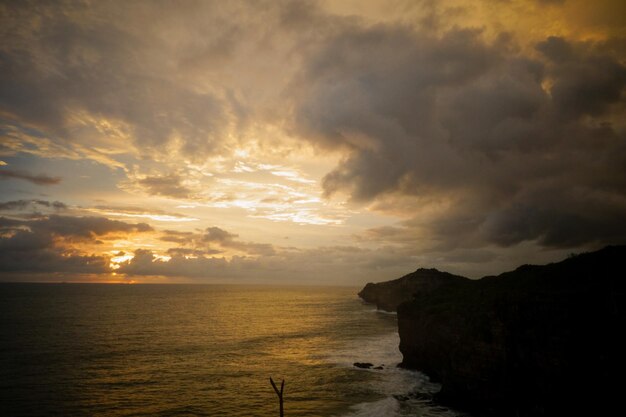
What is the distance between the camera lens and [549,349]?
109 feet

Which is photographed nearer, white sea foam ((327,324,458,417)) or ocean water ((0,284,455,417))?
white sea foam ((327,324,458,417))

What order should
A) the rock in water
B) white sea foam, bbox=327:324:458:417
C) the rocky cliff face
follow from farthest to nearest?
1. the rocky cliff face
2. the rock in water
3. white sea foam, bbox=327:324:458:417

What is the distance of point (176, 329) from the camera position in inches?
3816

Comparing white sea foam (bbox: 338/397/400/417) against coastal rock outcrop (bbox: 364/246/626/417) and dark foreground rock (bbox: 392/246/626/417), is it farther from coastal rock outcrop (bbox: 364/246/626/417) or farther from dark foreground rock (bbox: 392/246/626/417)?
dark foreground rock (bbox: 392/246/626/417)

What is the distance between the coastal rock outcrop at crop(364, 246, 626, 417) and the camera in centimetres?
3005

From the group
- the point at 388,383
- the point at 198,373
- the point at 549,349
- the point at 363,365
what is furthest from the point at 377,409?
the point at 198,373

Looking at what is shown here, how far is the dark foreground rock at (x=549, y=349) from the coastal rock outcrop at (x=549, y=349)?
0.07 metres

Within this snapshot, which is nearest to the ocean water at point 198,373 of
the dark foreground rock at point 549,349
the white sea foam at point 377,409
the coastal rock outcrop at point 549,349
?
the white sea foam at point 377,409

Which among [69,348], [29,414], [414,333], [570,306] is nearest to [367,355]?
[414,333]

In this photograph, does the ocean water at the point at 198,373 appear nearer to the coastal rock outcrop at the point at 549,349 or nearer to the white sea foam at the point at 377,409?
the white sea foam at the point at 377,409

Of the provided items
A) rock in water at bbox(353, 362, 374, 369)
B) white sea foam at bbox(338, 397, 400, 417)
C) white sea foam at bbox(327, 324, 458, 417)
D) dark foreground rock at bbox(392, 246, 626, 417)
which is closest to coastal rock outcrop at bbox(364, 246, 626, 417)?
dark foreground rock at bbox(392, 246, 626, 417)

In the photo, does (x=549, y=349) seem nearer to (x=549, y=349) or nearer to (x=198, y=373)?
(x=549, y=349)

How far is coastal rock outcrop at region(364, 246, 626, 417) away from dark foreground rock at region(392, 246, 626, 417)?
73 millimetres

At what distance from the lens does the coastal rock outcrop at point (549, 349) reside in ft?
98.6
